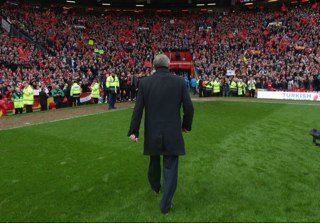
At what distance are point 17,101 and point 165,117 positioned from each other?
1467 centimetres

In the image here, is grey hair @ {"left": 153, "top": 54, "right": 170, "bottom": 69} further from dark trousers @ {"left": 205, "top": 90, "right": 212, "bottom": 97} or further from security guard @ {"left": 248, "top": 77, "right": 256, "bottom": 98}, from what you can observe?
security guard @ {"left": 248, "top": 77, "right": 256, "bottom": 98}

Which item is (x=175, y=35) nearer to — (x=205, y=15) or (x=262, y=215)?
(x=205, y=15)

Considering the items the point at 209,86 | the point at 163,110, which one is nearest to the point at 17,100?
the point at 209,86

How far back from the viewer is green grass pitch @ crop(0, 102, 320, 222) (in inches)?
200

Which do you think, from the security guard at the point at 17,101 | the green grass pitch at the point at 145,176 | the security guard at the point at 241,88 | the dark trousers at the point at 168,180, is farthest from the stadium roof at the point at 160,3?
the dark trousers at the point at 168,180

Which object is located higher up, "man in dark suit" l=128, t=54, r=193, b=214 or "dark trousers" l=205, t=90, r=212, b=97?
"man in dark suit" l=128, t=54, r=193, b=214

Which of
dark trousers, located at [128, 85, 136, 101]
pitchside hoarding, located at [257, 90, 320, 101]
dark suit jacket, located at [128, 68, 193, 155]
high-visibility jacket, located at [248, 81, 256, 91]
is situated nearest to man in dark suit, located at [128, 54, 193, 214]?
dark suit jacket, located at [128, 68, 193, 155]

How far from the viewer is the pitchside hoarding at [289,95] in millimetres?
24431

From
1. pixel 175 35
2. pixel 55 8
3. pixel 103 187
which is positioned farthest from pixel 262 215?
pixel 55 8

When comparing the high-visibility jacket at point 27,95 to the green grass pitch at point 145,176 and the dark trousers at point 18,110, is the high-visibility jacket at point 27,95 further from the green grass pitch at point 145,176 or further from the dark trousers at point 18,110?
the green grass pitch at point 145,176

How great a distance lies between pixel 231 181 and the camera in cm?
650

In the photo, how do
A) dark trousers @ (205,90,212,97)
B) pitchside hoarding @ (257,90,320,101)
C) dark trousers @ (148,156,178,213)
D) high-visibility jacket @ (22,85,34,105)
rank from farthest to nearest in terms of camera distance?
dark trousers @ (205,90,212,97) < pitchside hoarding @ (257,90,320,101) < high-visibility jacket @ (22,85,34,105) < dark trousers @ (148,156,178,213)

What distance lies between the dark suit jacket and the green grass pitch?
923 mm

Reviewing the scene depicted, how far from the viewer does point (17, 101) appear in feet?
58.9
